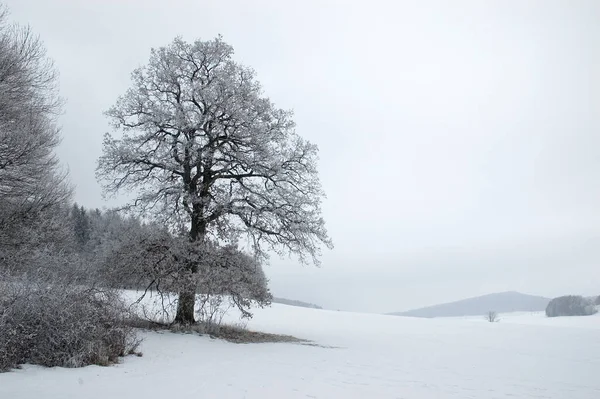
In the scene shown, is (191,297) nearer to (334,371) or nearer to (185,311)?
(185,311)

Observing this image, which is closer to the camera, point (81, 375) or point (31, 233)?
point (81, 375)

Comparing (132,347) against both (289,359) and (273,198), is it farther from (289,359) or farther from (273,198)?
(273,198)

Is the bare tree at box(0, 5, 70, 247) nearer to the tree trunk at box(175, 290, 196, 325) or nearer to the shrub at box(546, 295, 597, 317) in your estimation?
the tree trunk at box(175, 290, 196, 325)

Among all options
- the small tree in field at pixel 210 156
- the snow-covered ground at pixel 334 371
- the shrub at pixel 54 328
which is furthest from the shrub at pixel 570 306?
the shrub at pixel 54 328

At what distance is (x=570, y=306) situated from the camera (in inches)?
1458

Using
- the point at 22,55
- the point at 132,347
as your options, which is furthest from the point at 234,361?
the point at 22,55

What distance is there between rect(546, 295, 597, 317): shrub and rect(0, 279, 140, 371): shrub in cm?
3832

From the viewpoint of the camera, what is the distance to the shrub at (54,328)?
26.9ft

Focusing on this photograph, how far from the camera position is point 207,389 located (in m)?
7.50

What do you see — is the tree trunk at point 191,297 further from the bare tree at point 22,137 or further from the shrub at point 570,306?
the shrub at point 570,306

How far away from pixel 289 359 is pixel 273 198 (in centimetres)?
634

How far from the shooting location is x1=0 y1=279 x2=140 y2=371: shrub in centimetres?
819

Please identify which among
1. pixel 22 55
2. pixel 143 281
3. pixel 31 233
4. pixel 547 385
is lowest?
pixel 547 385

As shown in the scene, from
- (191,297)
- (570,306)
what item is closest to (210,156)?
(191,297)
